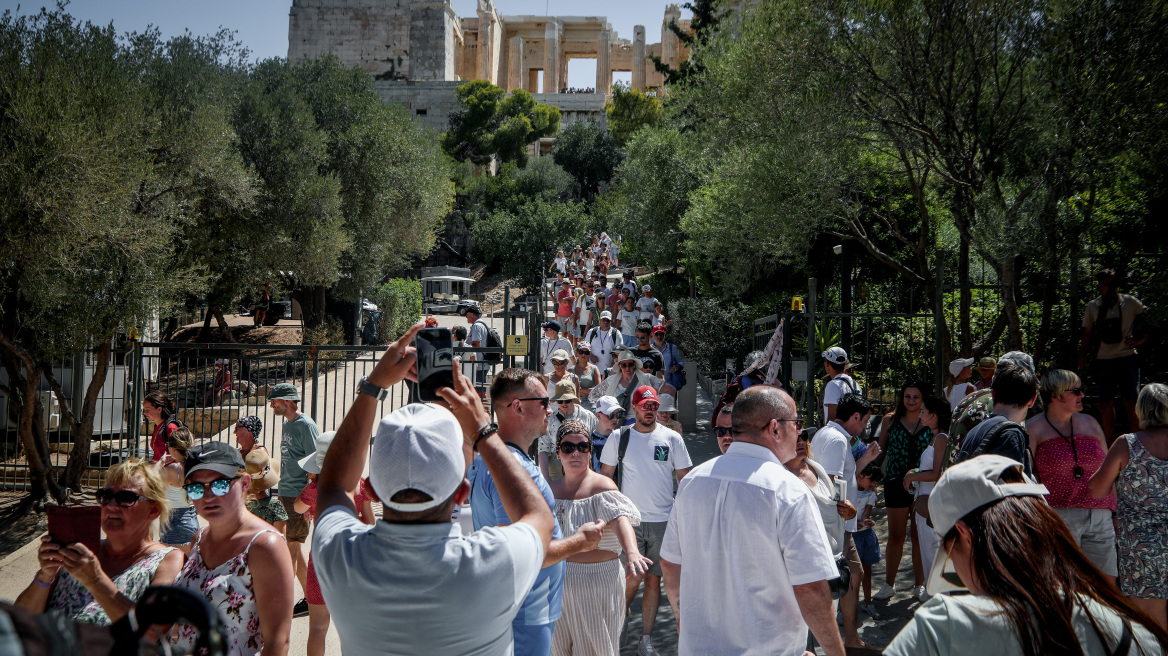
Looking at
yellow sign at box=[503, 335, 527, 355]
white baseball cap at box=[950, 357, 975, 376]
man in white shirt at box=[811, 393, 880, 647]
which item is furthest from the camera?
yellow sign at box=[503, 335, 527, 355]

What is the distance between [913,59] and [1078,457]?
19.2 feet

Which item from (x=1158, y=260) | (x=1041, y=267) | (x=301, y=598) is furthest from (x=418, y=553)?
(x=1158, y=260)

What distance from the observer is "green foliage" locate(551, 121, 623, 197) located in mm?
53688

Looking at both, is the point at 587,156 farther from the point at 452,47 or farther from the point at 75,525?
the point at 75,525

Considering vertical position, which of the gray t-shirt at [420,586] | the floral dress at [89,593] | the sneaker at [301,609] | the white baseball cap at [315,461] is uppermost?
the gray t-shirt at [420,586]

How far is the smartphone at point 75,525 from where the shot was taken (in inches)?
110

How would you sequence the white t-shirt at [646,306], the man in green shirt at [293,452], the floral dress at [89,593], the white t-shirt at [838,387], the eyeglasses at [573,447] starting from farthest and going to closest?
the white t-shirt at [646,306], the white t-shirt at [838,387], the man in green shirt at [293,452], the eyeglasses at [573,447], the floral dress at [89,593]

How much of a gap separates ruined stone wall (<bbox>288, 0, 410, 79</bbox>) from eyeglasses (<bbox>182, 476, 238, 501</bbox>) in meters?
69.8

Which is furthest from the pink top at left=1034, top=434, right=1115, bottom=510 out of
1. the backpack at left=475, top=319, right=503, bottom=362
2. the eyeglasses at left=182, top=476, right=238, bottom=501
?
the backpack at left=475, top=319, right=503, bottom=362

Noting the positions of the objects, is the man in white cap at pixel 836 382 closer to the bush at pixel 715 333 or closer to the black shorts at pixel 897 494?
the black shorts at pixel 897 494

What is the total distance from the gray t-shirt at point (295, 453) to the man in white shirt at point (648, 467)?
2249 millimetres

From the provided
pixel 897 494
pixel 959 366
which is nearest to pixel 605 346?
pixel 959 366

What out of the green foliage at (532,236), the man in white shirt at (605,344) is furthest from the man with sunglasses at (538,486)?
the green foliage at (532,236)

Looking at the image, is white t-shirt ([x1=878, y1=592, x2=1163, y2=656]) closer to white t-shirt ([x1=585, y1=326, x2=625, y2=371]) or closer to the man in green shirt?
the man in green shirt
